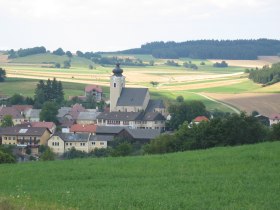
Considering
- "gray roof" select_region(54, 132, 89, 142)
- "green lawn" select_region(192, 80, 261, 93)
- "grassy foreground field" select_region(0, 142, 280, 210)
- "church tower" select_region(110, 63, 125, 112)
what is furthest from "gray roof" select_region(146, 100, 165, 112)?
"grassy foreground field" select_region(0, 142, 280, 210)

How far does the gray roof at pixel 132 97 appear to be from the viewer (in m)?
76.8

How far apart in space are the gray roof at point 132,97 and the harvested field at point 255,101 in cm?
1128

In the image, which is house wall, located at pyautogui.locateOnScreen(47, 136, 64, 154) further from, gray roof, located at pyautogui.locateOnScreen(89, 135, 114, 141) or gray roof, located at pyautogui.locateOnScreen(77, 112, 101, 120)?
gray roof, located at pyautogui.locateOnScreen(77, 112, 101, 120)

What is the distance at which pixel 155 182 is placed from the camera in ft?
65.0

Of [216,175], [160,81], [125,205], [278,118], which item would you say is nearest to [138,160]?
[216,175]

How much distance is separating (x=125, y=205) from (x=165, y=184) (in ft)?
11.6

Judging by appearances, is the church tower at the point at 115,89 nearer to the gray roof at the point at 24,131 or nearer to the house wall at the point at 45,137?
the house wall at the point at 45,137

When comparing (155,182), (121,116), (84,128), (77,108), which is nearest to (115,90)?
(77,108)

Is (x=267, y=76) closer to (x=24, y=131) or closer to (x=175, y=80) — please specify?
(x=175, y=80)

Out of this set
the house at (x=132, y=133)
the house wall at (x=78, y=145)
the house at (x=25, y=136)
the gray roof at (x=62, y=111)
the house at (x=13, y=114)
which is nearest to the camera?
the house wall at (x=78, y=145)

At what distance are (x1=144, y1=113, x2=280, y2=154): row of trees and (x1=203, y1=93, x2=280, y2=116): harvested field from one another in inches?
1436

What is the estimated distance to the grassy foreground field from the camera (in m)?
15.9

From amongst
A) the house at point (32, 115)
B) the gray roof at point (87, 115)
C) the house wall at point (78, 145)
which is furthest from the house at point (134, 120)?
the house wall at point (78, 145)

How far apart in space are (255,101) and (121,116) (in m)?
18.7
